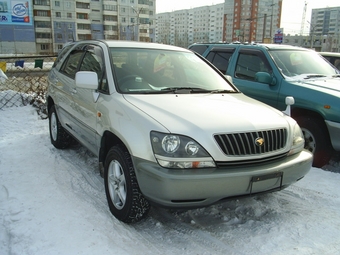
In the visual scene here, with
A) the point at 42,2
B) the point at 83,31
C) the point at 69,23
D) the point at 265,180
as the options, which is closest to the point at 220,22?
the point at 83,31

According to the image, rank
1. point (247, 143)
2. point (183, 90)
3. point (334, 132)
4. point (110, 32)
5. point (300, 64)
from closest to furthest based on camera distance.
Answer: point (247, 143) < point (183, 90) < point (334, 132) < point (300, 64) < point (110, 32)

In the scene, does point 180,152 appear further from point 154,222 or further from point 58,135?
point 58,135

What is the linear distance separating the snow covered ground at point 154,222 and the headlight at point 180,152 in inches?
30.0

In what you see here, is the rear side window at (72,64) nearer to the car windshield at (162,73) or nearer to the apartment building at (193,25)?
the car windshield at (162,73)

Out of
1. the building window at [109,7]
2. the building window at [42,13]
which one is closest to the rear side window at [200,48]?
the building window at [42,13]

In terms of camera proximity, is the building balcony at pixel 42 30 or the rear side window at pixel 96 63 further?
the building balcony at pixel 42 30

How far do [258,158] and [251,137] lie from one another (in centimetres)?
19

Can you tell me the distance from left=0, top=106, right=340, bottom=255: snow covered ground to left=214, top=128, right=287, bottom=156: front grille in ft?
2.63

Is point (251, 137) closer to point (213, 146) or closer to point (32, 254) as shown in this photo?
point (213, 146)

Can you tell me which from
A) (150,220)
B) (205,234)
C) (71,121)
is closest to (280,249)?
(205,234)

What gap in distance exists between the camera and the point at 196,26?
145 metres

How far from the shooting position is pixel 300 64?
18.2 feet

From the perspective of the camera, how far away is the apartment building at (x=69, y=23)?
6091cm

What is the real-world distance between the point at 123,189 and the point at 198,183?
Result: 874 millimetres
